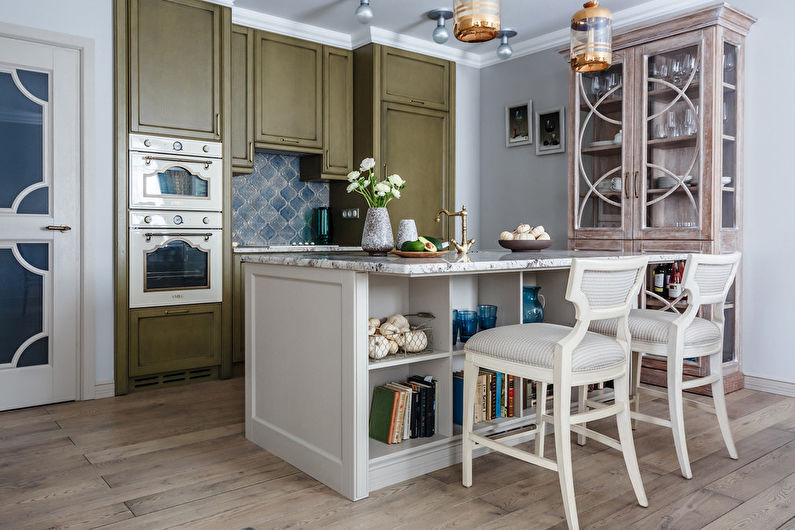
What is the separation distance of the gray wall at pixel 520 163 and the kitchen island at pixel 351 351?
1946 millimetres

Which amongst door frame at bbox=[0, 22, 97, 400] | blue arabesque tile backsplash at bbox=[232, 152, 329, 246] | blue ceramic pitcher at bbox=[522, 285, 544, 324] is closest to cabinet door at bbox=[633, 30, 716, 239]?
blue ceramic pitcher at bbox=[522, 285, 544, 324]

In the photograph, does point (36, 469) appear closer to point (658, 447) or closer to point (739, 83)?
point (658, 447)

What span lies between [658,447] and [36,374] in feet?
10.3

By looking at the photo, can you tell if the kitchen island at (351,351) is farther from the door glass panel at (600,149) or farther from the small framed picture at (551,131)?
the small framed picture at (551,131)

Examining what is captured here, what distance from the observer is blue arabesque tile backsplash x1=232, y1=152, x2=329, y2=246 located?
14.6ft

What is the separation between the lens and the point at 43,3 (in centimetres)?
328

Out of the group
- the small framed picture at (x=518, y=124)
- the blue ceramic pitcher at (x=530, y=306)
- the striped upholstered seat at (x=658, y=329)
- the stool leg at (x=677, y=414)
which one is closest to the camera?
the stool leg at (x=677, y=414)

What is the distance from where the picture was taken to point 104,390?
11.5ft

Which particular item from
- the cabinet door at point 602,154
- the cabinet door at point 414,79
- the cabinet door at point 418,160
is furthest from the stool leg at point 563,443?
the cabinet door at point 414,79

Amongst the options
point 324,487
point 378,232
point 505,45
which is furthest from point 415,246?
point 505,45

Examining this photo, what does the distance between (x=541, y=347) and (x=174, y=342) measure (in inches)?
99.4

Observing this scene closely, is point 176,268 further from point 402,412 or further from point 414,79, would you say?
point 414,79

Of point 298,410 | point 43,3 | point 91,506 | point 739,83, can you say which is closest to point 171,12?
point 43,3

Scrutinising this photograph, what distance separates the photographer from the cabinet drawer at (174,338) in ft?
11.8
